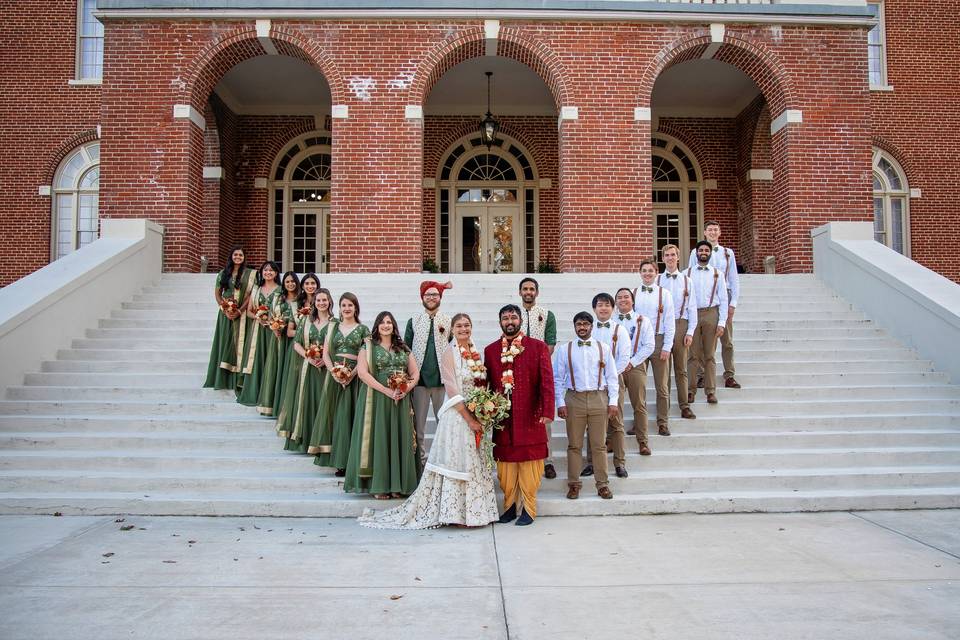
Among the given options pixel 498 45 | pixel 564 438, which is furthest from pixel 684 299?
pixel 498 45

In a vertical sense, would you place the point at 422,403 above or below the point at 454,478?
above

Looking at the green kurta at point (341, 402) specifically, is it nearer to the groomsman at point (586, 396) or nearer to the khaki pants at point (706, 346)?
the groomsman at point (586, 396)

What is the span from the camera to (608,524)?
19.0ft

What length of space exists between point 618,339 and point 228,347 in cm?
422

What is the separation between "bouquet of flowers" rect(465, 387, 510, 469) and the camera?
564cm

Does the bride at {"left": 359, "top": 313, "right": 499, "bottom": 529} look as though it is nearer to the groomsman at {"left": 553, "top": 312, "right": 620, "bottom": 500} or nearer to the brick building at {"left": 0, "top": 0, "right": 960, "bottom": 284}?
the groomsman at {"left": 553, "top": 312, "right": 620, "bottom": 500}

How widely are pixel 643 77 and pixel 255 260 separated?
9.66 metres

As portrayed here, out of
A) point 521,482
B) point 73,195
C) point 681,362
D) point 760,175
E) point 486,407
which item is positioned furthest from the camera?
point 73,195

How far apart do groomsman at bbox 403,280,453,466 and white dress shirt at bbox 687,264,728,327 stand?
2937mm

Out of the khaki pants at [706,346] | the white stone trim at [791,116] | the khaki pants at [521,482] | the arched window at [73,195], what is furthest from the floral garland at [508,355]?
the arched window at [73,195]

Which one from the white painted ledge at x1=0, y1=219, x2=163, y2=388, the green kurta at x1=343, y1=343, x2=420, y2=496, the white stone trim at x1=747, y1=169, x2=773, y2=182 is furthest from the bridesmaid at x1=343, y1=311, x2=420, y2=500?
the white stone trim at x1=747, y1=169, x2=773, y2=182

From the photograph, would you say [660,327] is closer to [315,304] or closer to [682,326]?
[682,326]

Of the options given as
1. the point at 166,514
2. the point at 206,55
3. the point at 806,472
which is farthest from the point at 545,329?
the point at 206,55

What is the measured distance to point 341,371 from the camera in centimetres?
623
